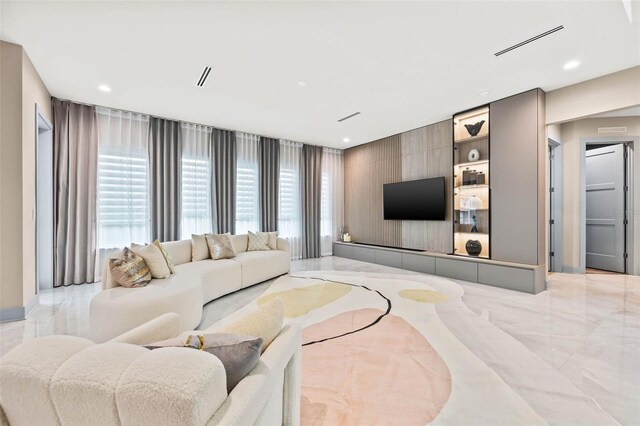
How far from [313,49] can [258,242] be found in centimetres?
326

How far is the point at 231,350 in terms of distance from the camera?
931mm

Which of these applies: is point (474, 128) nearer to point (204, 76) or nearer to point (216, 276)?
point (204, 76)

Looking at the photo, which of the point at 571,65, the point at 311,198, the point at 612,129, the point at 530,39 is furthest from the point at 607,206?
the point at 311,198

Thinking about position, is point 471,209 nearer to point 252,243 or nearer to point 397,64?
point 397,64

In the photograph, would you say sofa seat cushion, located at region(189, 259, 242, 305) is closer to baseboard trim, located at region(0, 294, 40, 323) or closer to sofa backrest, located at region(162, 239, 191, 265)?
sofa backrest, located at region(162, 239, 191, 265)

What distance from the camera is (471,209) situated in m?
4.73

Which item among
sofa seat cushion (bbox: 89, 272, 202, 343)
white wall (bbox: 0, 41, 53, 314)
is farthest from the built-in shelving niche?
white wall (bbox: 0, 41, 53, 314)

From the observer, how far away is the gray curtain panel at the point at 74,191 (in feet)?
13.6

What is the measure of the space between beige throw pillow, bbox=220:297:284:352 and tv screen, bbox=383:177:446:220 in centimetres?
461

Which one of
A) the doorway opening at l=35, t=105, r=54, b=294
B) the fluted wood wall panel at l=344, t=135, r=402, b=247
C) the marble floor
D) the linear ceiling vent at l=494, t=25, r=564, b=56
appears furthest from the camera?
the fluted wood wall panel at l=344, t=135, r=402, b=247

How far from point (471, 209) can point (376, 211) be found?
7.43 feet

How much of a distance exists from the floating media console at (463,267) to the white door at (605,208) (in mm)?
2692

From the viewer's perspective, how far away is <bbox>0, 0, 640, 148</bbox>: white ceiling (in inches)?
92.0

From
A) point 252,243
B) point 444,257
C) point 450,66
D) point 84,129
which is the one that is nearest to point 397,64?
point 450,66
